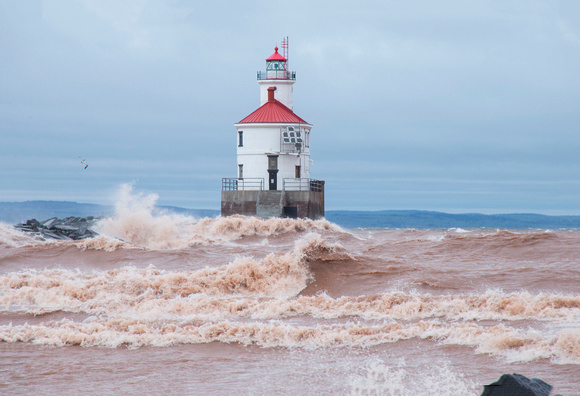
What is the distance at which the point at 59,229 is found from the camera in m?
25.8

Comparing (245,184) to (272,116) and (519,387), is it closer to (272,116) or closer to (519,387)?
(272,116)

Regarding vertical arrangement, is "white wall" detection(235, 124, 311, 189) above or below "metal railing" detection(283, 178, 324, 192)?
above

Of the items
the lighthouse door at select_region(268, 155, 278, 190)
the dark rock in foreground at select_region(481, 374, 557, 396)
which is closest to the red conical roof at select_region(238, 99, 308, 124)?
the lighthouse door at select_region(268, 155, 278, 190)

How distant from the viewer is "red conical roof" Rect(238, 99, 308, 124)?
3556 cm

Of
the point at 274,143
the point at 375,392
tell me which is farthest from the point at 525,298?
the point at 274,143

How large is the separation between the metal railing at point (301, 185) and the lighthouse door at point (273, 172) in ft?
2.07

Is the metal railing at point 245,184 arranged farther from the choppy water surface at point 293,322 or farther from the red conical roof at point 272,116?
the choppy water surface at point 293,322

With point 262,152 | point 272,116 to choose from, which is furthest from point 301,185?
point 272,116

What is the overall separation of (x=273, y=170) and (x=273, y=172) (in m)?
0.17

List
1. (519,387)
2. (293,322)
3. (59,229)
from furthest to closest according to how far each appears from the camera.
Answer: (59,229) < (293,322) < (519,387)

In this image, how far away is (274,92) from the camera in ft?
126

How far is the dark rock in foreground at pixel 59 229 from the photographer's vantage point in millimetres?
24391

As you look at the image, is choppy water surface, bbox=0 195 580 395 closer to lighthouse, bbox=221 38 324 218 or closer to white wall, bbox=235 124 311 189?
lighthouse, bbox=221 38 324 218

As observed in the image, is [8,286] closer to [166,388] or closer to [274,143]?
[166,388]
